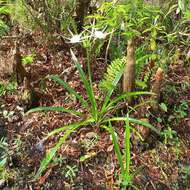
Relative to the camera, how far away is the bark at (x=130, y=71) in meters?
2.49

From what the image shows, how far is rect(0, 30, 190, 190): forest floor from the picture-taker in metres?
2.47

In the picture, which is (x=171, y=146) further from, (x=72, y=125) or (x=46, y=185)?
(x=46, y=185)

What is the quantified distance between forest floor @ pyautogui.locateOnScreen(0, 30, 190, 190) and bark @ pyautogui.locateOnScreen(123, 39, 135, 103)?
248 mm

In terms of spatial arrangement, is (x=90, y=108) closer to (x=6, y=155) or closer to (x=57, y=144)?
(x=57, y=144)

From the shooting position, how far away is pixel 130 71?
8.41ft

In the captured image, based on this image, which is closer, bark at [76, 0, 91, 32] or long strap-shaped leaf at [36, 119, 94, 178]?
long strap-shaped leaf at [36, 119, 94, 178]

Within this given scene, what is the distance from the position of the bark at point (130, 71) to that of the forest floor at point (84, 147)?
0.81 ft

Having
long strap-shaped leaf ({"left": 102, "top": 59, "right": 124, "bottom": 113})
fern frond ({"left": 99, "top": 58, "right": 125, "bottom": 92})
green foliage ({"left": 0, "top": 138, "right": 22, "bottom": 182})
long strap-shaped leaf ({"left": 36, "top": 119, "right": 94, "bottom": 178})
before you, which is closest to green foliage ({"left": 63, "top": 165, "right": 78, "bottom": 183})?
long strap-shaped leaf ({"left": 36, "top": 119, "right": 94, "bottom": 178})

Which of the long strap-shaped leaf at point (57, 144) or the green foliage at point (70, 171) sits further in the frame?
the green foliage at point (70, 171)

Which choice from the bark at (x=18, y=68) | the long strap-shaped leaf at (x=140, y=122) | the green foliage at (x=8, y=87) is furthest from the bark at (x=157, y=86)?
the green foliage at (x=8, y=87)

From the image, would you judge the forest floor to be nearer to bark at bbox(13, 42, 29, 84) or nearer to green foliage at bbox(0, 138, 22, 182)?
green foliage at bbox(0, 138, 22, 182)

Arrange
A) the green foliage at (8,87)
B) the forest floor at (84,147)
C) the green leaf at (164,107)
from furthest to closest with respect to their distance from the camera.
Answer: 1. the green foliage at (8,87)
2. the green leaf at (164,107)
3. the forest floor at (84,147)

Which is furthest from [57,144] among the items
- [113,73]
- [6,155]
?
[113,73]

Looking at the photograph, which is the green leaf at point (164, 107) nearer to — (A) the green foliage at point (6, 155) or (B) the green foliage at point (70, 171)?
(B) the green foliage at point (70, 171)
